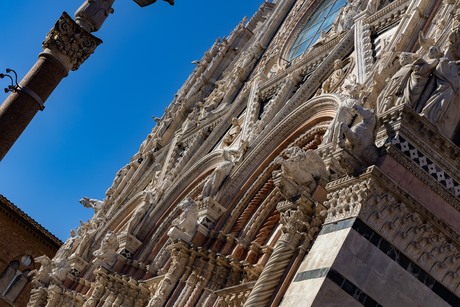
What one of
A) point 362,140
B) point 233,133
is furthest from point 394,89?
point 233,133

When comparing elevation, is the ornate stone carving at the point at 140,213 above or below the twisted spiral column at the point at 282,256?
above

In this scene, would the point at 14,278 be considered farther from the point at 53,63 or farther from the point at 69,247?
the point at 53,63

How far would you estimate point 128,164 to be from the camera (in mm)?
21641

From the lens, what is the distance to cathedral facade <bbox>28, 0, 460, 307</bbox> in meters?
8.55

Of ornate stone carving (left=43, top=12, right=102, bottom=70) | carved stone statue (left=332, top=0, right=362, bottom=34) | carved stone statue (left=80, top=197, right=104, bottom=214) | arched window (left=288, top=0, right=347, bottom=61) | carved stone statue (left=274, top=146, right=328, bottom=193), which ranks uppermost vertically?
arched window (left=288, top=0, right=347, bottom=61)

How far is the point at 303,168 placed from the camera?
9773 millimetres

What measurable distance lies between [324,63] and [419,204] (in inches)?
233

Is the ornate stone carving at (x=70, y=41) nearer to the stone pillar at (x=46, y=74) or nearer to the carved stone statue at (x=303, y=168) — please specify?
the stone pillar at (x=46, y=74)

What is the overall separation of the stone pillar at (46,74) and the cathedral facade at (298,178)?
283cm

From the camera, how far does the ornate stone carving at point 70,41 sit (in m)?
10.6

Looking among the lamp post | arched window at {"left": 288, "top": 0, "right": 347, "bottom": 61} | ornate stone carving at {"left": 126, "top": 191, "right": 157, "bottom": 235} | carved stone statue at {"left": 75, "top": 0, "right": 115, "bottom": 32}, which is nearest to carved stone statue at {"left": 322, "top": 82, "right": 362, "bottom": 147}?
the lamp post

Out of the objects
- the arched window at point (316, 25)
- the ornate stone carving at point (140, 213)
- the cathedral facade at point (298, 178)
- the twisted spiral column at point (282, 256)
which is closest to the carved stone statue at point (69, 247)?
the cathedral facade at point (298, 178)

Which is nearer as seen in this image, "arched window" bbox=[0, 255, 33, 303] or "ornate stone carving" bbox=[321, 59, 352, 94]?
"ornate stone carving" bbox=[321, 59, 352, 94]

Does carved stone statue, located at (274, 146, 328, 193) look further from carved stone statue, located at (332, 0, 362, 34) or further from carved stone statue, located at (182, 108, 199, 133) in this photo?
carved stone statue, located at (182, 108, 199, 133)
